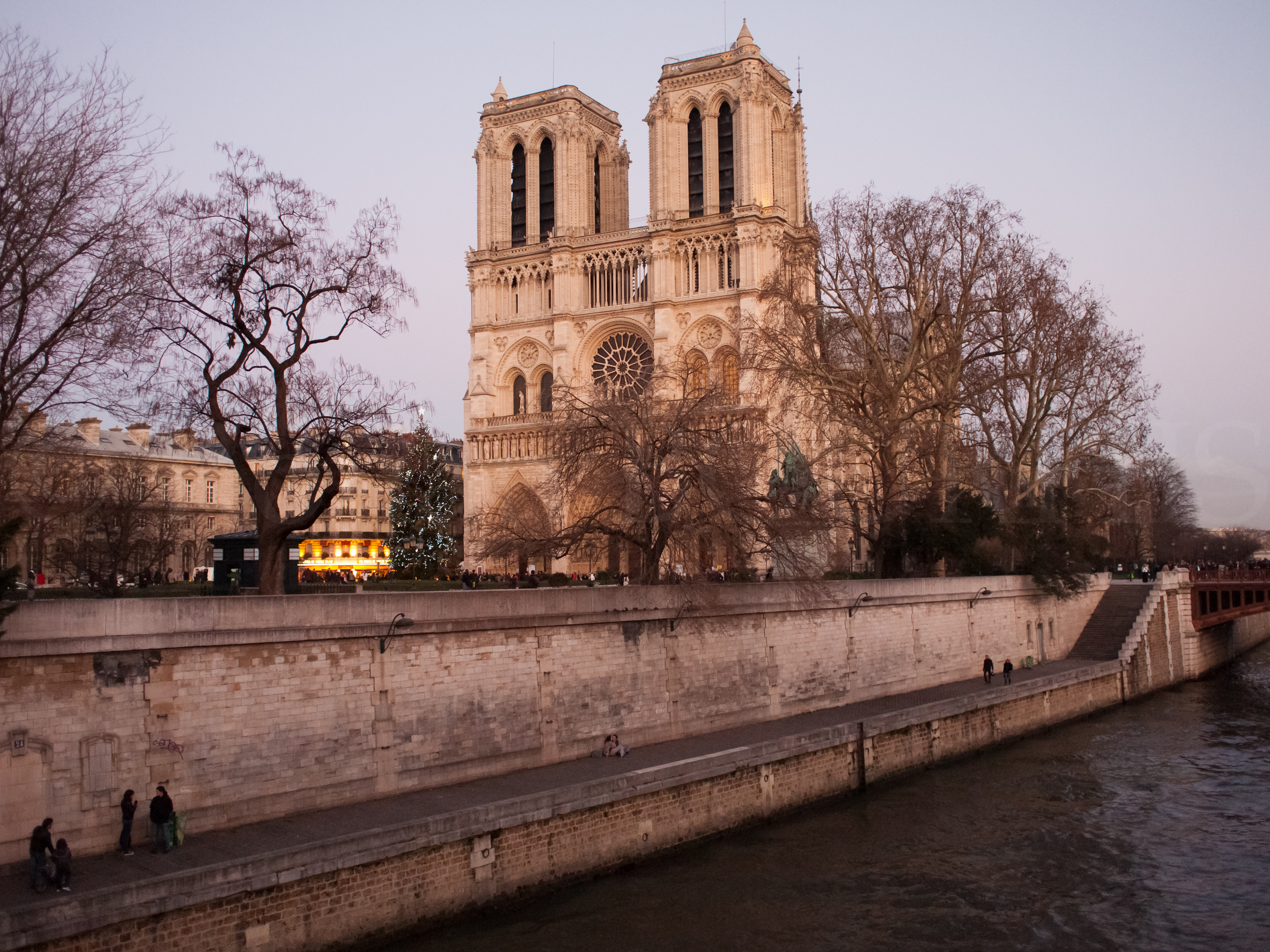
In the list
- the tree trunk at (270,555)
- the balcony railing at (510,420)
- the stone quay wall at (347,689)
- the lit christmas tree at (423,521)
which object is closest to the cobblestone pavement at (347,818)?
the stone quay wall at (347,689)

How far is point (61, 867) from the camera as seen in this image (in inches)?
426

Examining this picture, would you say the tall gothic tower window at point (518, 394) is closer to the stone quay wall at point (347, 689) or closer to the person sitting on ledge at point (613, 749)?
the stone quay wall at point (347, 689)

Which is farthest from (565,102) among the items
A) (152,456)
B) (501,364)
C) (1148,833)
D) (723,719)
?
(1148,833)

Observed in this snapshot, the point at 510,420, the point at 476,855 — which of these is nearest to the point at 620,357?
the point at 510,420

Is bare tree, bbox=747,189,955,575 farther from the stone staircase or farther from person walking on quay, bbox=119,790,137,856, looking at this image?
person walking on quay, bbox=119,790,137,856

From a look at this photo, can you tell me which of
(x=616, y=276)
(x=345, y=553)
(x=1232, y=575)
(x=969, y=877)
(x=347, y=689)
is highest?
(x=616, y=276)

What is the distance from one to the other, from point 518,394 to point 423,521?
13916mm

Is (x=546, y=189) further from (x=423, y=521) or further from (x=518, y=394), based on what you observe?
(x=423, y=521)

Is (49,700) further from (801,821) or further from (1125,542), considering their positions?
(1125,542)

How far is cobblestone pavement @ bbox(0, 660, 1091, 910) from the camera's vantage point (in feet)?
37.1

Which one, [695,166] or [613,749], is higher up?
[695,166]

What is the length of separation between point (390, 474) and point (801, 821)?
8934mm

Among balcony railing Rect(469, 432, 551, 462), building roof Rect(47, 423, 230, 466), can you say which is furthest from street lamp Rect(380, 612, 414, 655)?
balcony railing Rect(469, 432, 551, 462)

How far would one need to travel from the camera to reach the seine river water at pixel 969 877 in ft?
43.4
